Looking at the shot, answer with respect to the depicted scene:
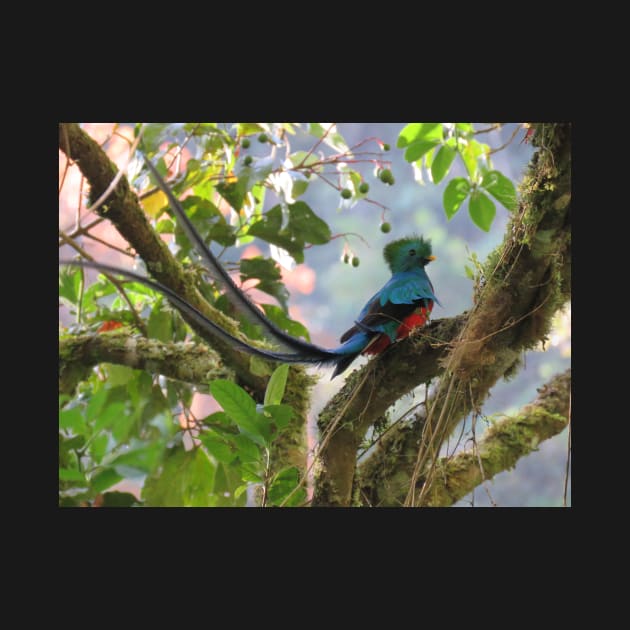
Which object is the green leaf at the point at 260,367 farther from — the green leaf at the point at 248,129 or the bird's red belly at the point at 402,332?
the green leaf at the point at 248,129

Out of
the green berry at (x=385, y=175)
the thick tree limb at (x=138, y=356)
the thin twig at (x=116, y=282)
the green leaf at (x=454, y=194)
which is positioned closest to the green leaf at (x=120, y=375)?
the thick tree limb at (x=138, y=356)

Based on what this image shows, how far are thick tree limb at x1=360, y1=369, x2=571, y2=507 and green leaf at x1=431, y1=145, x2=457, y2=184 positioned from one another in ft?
2.07

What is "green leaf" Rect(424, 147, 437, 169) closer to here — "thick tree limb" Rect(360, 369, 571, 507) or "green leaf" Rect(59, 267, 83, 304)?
"thick tree limb" Rect(360, 369, 571, 507)

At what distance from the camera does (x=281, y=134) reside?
2203 millimetres

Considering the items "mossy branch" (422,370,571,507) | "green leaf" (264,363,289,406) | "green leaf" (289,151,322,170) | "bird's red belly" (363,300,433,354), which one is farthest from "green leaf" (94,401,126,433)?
"green leaf" (289,151,322,170)

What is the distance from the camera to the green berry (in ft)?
6.71

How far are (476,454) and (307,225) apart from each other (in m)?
0.80

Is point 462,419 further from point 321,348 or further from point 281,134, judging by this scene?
point 281,134

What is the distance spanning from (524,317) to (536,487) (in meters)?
0.85

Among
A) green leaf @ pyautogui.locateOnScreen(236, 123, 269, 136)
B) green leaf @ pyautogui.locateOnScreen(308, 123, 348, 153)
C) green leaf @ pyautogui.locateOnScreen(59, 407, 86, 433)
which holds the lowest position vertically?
green leaf @ pyautogui.locateOnScreen(59, 407, 86, 433)

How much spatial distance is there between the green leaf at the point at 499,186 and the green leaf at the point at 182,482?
1070 mm

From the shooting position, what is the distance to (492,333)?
1500 mm

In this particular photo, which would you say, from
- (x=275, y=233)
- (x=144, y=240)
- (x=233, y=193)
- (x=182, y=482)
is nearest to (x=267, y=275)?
(x=275, y=233)

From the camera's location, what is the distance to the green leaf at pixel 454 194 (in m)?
2.05
